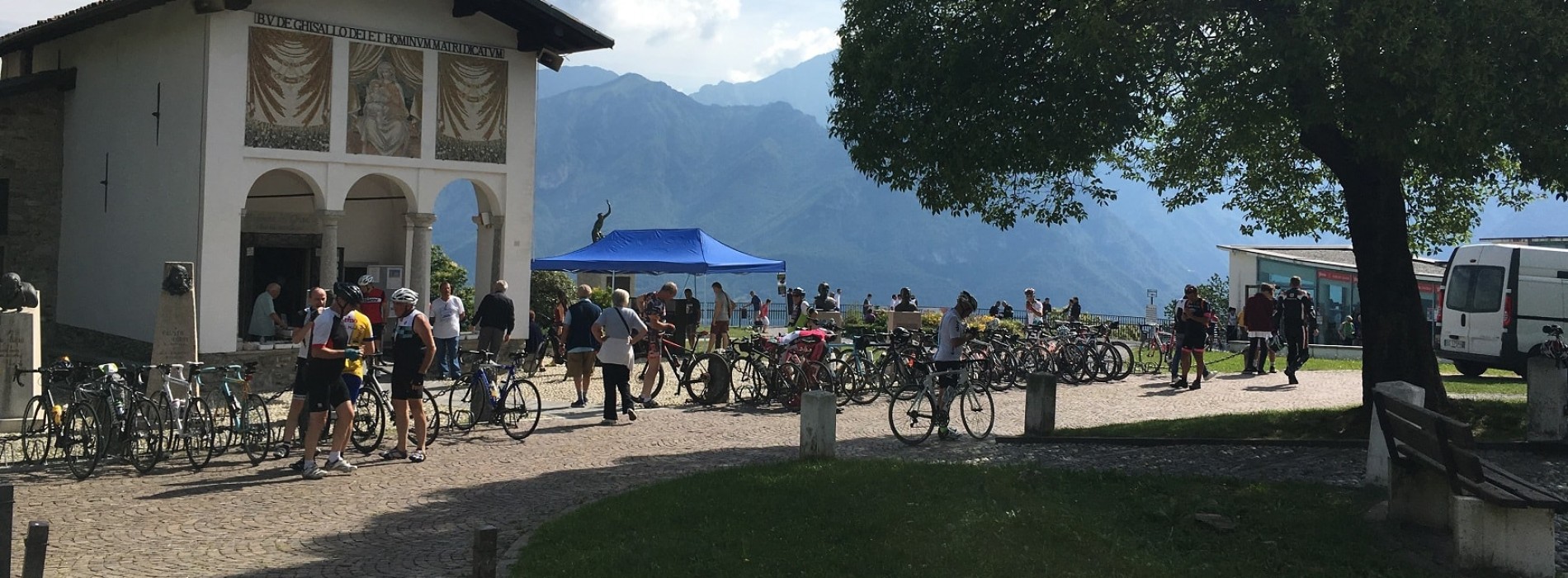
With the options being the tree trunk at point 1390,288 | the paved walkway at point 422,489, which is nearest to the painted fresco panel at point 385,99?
the paved walkway at point 422,489

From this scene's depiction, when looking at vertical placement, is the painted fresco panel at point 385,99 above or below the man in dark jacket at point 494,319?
above

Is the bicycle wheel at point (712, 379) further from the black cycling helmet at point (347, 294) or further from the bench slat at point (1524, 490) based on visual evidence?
the bench slat at point (1524, 490)

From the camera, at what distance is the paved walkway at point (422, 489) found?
778cm

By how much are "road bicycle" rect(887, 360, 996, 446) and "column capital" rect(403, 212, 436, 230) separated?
1053 centimetres

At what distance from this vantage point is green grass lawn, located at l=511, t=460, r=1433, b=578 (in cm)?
696

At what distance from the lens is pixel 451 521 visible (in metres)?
8.88

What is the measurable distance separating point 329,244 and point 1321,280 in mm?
25635

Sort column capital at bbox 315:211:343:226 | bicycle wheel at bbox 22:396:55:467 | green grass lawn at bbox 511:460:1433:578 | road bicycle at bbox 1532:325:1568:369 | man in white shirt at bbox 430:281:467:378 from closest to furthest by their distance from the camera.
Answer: green grass lawn at bbox 511:460:1433:578 → bicycle wheel at bbox 22:396:55:467 → road bicycle at bbox 1532:325:1568:369 → man in white shirt at bbox 430:281:467:378 → column capital at bbox 315:211:343:226

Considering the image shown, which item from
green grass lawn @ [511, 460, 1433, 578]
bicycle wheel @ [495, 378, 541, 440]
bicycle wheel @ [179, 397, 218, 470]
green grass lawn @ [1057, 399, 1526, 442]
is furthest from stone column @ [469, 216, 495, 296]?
green grass lawn @ [511, 460, 1433, 578]

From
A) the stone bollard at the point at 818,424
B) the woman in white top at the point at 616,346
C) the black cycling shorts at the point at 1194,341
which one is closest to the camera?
the stone bollard at the point at 818,424

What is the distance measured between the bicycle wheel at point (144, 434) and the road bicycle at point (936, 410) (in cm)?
641

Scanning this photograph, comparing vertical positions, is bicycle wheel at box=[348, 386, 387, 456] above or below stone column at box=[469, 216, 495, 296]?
below

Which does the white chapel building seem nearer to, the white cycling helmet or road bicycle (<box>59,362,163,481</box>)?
road bicycle (<box>59,362,163,481</box>)

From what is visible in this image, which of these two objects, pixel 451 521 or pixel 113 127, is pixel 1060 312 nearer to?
pixel 113 127
